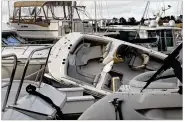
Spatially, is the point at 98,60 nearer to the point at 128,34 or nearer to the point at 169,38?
the point at 169,38

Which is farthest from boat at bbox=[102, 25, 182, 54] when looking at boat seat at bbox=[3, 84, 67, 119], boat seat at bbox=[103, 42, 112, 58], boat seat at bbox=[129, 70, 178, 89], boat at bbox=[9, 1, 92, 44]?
boat seat at bbox=[3, 84, 67, 119]

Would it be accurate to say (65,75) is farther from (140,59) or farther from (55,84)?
(140,59)

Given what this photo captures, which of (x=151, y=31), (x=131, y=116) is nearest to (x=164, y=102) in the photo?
(x=131, y=116)

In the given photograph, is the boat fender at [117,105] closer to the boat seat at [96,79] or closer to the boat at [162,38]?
the boat seat at [96,79]

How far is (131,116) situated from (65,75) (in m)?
3.36

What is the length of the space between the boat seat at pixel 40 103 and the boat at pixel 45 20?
6.93 meters

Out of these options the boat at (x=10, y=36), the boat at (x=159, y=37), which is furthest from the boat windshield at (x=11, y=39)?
the boat at (x=159, y=37)

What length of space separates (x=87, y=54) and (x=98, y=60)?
250 mm

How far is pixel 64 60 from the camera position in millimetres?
6504

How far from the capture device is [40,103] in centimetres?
321

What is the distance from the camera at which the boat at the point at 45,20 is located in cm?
1147

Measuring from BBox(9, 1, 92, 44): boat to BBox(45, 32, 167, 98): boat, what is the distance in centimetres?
339

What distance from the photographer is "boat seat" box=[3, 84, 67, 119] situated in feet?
9.81

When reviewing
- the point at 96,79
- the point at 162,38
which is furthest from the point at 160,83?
the point at 162,38
